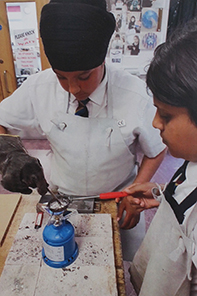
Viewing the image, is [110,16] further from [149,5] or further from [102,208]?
[149,5]

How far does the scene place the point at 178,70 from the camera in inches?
21.1

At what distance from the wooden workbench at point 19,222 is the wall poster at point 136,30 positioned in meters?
1.72

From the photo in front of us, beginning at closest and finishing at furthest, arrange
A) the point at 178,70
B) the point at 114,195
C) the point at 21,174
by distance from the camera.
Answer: the point at 178,70 → the point at 21,174 → the point at 114,195

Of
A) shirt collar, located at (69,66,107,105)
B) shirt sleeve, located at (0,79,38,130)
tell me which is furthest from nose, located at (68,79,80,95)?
shirt sleeve, located at (0,79,38,130)

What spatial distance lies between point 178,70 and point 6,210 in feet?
2.48

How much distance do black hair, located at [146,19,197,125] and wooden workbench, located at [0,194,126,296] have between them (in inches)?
18.0

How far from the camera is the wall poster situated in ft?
7.82

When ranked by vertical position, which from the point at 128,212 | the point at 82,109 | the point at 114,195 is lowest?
the point at 128,212

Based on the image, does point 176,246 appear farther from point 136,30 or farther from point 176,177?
point 136,30

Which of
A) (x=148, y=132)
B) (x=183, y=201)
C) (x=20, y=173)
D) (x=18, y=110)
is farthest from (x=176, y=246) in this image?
(x=18, y=110)

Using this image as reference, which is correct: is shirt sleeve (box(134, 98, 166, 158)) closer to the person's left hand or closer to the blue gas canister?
the person's left hand

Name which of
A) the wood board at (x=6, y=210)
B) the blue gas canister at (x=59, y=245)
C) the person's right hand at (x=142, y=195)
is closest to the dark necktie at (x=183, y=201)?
the person's right hand at (x=142, y=195)

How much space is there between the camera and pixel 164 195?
759mm

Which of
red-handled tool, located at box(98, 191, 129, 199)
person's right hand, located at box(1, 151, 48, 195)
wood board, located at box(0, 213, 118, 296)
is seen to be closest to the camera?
wood board, located at box(0, 213, 118, 296)
